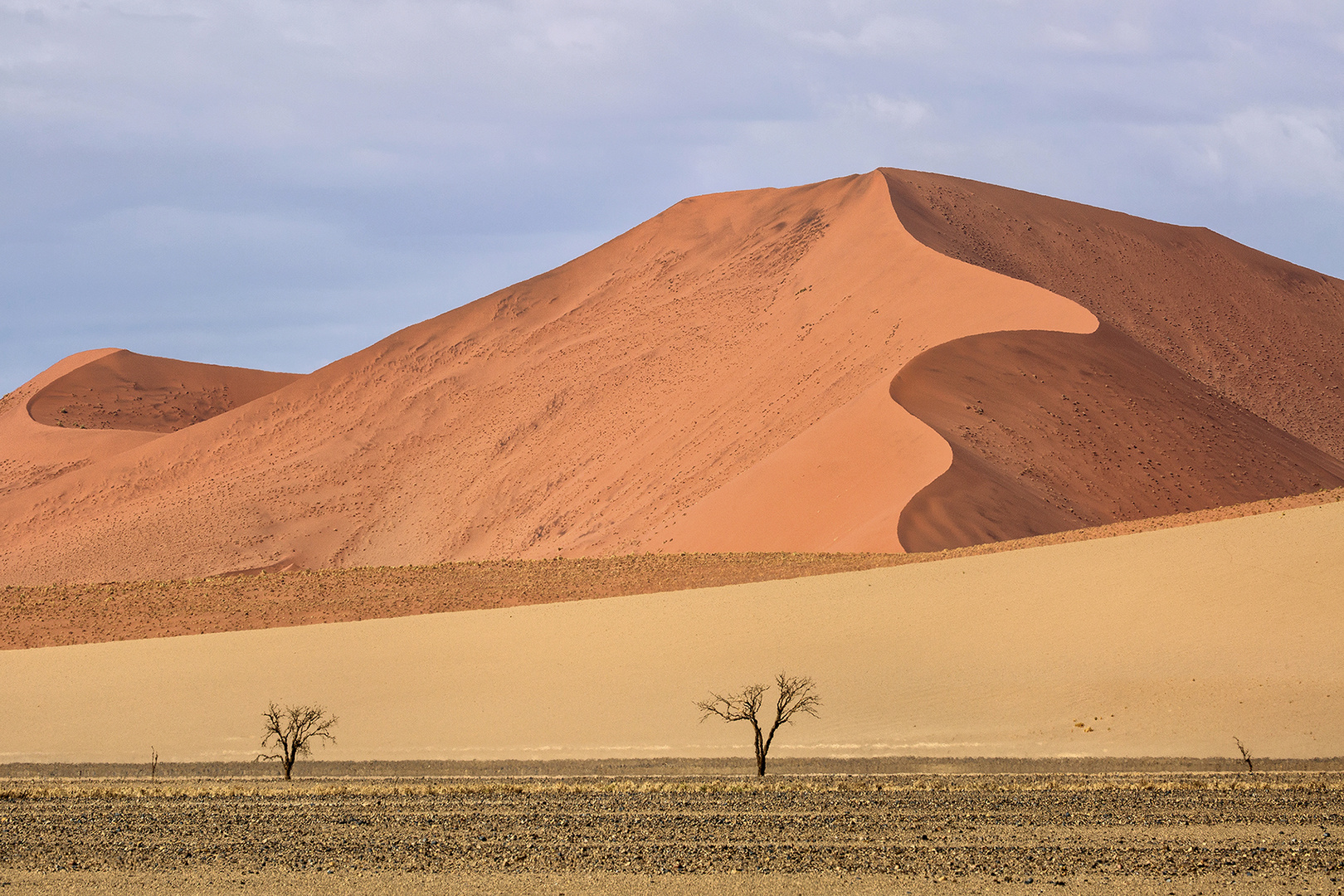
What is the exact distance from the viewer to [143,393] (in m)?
89.9

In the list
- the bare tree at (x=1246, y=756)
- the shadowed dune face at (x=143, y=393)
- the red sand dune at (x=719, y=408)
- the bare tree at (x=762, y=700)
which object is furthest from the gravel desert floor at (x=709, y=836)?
the shadowed dune face at (x=143, y=393)

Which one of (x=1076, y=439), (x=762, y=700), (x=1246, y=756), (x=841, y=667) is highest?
(x=1076, y=439)

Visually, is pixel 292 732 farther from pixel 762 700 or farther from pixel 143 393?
pixel 143 393

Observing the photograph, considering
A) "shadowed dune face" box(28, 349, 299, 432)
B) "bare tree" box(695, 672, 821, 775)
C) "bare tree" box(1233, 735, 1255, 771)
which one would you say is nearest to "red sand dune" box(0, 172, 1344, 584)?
"shadowed dune face" box(28, 349, 299, 432)

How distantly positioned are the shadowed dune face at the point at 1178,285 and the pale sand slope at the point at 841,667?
38.0m

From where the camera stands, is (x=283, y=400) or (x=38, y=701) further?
(x=283, y=400)

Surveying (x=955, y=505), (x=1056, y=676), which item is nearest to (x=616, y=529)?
(x=955, y=505)

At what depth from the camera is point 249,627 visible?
2603 cm

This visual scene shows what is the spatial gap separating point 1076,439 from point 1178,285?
33181 millimetres

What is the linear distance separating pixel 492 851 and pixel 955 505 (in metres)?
23.6

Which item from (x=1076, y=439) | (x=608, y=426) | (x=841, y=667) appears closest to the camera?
(x=841, y=667)

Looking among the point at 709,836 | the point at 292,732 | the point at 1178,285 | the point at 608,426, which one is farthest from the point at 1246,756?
the point at 1178,285

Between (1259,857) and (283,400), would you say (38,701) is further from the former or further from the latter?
(283,400)

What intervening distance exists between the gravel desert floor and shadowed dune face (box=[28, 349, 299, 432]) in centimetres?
7561
